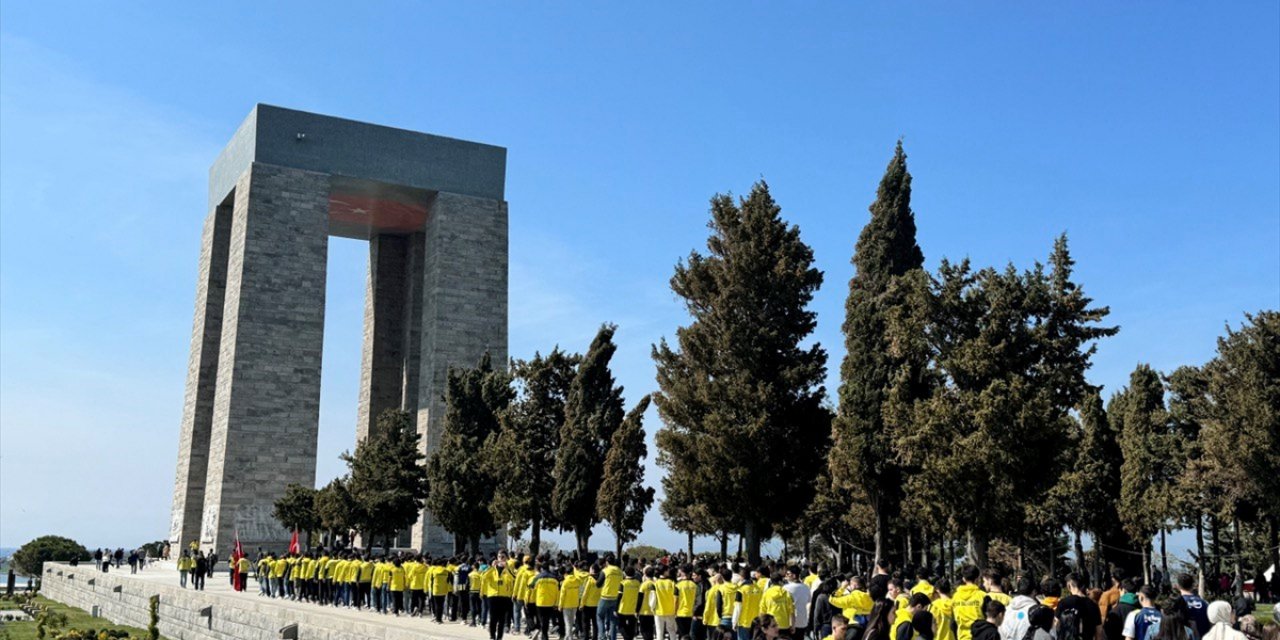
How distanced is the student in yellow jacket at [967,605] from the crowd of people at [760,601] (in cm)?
1

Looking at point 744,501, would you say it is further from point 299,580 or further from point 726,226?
point 299,580

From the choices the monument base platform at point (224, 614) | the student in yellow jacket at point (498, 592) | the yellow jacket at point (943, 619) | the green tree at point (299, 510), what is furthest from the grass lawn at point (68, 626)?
the yellow jacket at point (943, 619)

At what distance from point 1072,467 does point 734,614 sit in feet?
46.6

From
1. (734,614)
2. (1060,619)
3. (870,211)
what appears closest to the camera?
(1060,619)

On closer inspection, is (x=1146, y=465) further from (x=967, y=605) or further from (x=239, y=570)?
(x=239, y=570)

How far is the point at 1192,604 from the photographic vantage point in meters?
9.63

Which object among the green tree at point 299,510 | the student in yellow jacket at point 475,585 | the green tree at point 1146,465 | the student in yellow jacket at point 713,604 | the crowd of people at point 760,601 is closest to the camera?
the crowd of people at point 760,601

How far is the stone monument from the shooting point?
42562mm

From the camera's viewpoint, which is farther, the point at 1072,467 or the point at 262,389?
the point at 262,389

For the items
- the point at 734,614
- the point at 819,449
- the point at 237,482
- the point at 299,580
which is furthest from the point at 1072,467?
the point at 237,482

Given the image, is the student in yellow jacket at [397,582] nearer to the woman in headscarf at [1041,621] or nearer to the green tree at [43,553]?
the woman in headscarf at [1041,621]

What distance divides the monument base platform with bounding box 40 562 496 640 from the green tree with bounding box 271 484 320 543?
112 inches

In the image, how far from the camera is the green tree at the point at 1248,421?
24188 mm

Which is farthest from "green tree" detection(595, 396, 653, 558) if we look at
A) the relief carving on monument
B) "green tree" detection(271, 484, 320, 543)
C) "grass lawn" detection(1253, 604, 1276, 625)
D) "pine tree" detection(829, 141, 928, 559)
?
the relief carving on monument
